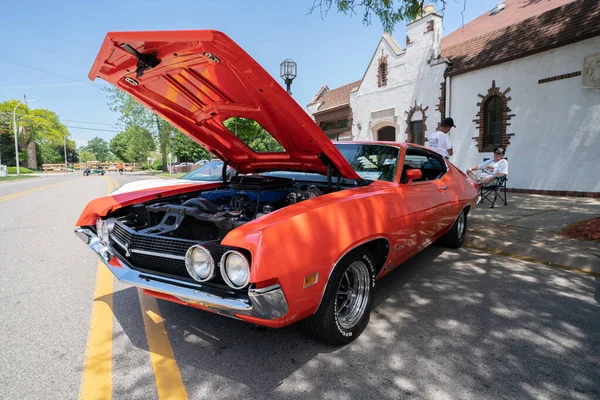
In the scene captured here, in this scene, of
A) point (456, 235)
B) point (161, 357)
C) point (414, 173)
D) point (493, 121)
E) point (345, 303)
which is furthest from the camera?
point (493, 121)

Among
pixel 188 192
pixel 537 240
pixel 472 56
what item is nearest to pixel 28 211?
pixel 188 192

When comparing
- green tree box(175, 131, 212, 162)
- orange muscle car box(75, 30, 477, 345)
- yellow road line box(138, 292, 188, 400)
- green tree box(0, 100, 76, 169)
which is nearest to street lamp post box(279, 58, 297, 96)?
orange muscle car box(75, 30, 477, 345)

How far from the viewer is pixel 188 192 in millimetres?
3498

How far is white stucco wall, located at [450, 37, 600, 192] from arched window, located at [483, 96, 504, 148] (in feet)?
1.13

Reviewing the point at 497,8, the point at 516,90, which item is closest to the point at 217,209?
the point at 516,90

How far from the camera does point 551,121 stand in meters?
9.97

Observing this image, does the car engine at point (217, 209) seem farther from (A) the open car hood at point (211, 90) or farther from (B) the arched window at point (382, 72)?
(B) the arched window at point (382, 72)

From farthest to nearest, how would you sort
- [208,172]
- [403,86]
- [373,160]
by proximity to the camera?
1. [403,86]
2. [208,172]
3. [373,160]

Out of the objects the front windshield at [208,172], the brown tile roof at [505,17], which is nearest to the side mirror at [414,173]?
the front windshield at [208,172]

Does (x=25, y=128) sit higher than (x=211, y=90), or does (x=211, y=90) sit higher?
(x=25, y=128)

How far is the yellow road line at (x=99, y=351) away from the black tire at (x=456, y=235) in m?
3.88

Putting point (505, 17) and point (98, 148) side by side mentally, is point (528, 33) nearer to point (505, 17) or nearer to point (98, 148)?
point (505, 17)

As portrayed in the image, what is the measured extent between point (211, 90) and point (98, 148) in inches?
6336

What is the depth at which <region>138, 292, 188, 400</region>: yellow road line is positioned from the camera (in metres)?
1.90
